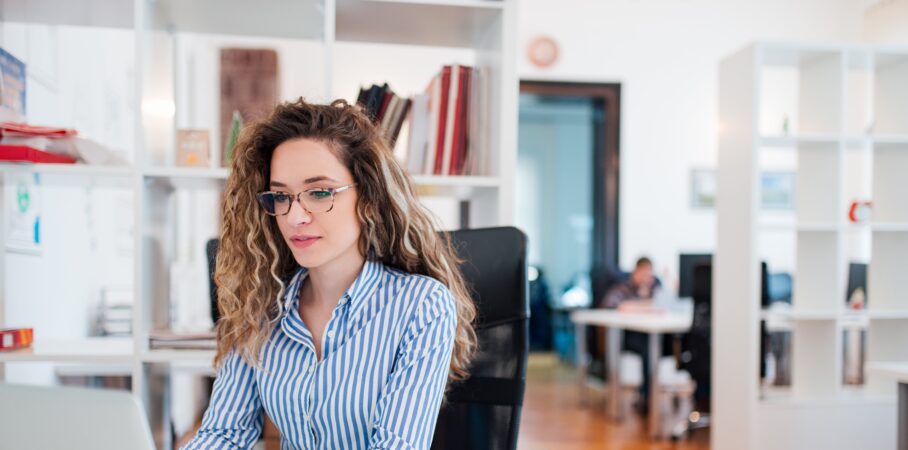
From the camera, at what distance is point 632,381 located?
604 centimetres

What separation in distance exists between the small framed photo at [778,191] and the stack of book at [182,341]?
5632 millimetres

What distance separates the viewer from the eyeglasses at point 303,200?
1502 mm

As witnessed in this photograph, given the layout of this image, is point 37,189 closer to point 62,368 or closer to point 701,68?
point 62,368

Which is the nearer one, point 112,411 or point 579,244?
point 112,411

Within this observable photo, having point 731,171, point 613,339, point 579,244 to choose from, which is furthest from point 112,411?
point 579,244

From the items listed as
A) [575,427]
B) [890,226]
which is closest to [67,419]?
[890,226]

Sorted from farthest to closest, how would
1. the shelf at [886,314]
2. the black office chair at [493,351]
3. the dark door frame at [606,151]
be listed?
the dark door frame at [606,151] < the shelf at [886,314] < the black office chair at [493,351]

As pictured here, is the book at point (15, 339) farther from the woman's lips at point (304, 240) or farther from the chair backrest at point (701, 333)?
the chair backrest at point (701, 333)

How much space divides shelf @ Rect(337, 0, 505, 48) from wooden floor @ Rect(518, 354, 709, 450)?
263cm

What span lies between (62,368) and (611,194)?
486 centimetres

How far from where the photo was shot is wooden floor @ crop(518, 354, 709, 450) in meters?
4.71

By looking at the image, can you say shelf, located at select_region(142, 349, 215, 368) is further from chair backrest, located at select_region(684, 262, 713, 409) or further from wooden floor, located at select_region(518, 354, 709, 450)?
chair backrest, located at select_region(684, 262, 713, 409)

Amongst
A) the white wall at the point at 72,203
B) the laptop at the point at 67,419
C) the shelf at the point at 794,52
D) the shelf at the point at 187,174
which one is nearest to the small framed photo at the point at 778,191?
the shelf at the point at 794,52

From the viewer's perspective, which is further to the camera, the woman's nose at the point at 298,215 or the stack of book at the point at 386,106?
the stack of book at the point at 386,106
